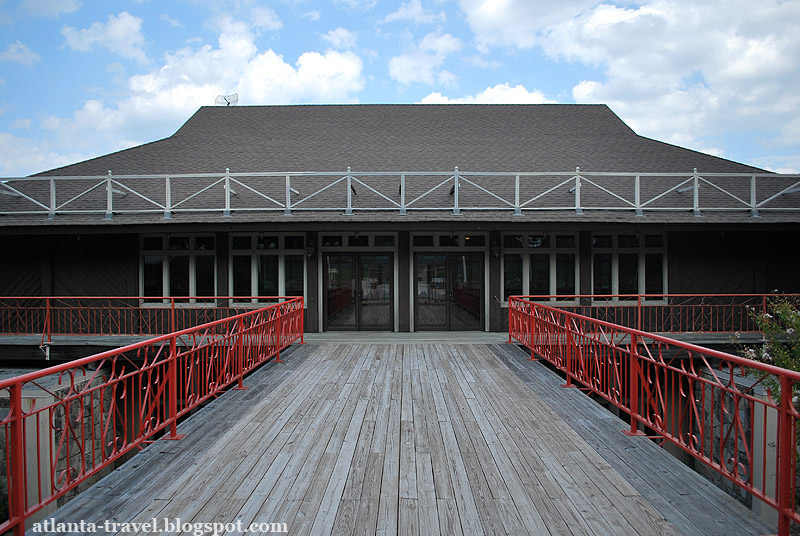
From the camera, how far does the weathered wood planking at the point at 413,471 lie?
9.12 feet

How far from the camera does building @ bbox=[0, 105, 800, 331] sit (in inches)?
421

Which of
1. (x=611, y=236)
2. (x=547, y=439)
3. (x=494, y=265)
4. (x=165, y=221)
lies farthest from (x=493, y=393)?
(x=165, y=221)

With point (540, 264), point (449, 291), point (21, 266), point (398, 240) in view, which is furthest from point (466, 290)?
point (21, 266)

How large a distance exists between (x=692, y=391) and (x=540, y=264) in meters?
8.70

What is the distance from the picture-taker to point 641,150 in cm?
1412

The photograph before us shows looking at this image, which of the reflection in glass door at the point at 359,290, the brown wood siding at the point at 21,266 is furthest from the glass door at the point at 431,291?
the brown wood siding at the point at 21,266

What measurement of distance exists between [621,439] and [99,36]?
24255 millimetres

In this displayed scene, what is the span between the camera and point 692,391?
10.7 ft

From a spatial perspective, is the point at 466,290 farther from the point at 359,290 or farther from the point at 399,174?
the point at 399,174

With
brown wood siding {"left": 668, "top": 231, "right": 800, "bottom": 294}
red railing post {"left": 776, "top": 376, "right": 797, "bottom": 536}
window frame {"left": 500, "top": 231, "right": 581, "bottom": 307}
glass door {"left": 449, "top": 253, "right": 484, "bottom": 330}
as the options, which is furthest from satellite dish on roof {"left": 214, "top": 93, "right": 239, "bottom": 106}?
red railing post {"left": 776, "top": 376, "right": 797, "bottom": 536}

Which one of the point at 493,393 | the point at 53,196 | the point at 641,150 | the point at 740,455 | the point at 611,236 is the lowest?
the point at 740,455

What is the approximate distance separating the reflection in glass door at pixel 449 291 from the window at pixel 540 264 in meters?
0.84

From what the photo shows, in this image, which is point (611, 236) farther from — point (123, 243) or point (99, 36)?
point (99, 36)

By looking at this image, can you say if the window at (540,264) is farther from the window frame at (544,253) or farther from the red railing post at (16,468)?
the red railing post at (16,468)
